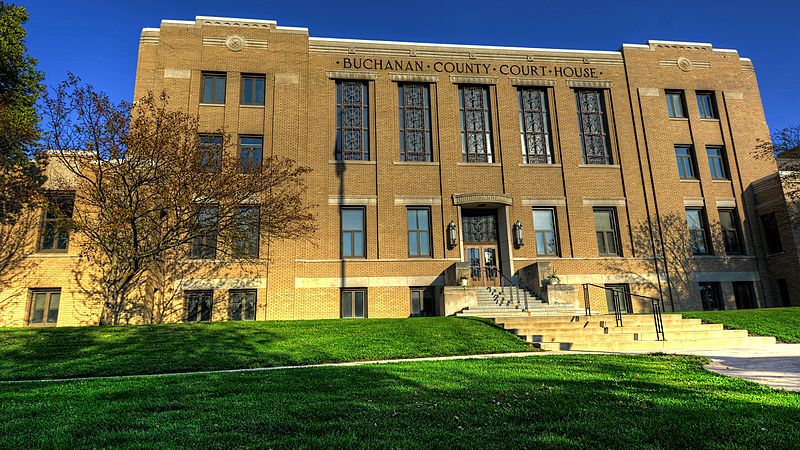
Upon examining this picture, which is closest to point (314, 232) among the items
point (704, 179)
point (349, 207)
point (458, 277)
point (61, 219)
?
point (349, 207)

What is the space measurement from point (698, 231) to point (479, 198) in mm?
11249

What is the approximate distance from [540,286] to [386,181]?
8.11 m

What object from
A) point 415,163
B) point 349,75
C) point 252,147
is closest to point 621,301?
point 415,163

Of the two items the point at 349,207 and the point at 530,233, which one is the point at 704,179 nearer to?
the point at 530,233

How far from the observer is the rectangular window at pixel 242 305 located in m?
20.0

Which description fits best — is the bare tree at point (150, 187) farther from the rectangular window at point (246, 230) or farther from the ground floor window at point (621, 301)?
the ground floor window at point (621, 301)

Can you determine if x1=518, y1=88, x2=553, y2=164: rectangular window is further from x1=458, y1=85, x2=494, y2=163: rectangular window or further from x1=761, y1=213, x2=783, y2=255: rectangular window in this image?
x1=761, y1=213, x2=783, y2=255: rectangular window

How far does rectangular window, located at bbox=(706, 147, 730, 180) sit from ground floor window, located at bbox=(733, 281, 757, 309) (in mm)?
5335

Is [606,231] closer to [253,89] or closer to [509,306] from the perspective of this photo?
[509,306]

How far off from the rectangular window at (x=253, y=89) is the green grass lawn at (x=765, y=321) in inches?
776

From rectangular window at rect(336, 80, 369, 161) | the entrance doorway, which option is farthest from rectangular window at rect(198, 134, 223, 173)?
the entrance doorway

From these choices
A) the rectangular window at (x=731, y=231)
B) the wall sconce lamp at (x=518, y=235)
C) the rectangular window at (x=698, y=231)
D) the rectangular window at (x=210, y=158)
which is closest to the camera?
the rectangular window at (x=210, y=158)

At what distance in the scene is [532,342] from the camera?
13.2 m

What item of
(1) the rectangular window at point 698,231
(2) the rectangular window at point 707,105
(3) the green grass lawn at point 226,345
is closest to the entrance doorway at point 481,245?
(3) the green grass lawn at point 226,345
